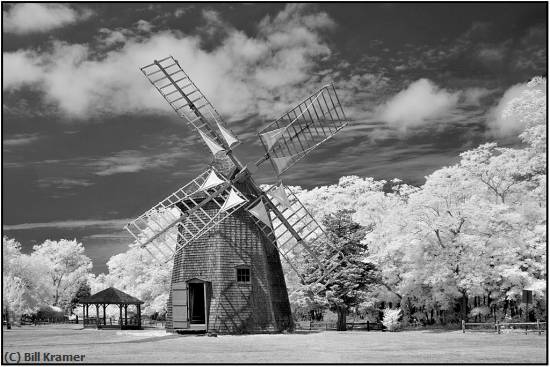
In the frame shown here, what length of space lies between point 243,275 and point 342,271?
38.1 ft

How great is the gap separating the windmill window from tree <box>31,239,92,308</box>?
5468cm

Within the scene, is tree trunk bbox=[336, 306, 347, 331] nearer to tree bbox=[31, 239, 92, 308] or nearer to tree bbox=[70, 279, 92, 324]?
tree bbox=[70, 279, 92, 324]

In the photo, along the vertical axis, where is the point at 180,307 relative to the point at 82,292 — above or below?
above

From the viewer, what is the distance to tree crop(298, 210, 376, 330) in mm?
44375

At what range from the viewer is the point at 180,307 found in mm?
35062

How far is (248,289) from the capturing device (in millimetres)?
34500

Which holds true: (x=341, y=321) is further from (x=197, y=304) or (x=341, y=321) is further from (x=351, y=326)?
(x=197, y=304)

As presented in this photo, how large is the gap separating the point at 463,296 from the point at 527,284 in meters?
4.77

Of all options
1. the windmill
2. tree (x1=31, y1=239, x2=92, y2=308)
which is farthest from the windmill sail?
tree (x1=31, y1=239, x2=92, y2=308)

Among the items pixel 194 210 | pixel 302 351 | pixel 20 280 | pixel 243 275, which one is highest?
pixel 194 210

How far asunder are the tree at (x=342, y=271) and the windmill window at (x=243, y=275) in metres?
9.58

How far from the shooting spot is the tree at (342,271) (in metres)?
44.4

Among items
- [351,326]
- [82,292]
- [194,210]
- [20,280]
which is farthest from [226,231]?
[82,292]

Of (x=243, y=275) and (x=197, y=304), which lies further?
(x=197, y=304)
